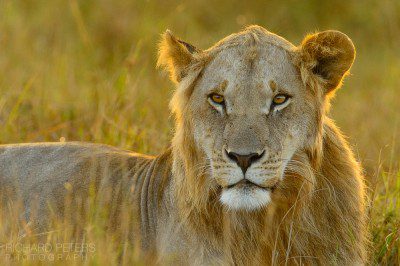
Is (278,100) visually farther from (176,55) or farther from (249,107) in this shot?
(176,55)

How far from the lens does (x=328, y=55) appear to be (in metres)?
4.77

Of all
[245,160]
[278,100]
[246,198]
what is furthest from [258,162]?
[278,100]

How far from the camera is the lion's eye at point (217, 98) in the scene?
4.73m

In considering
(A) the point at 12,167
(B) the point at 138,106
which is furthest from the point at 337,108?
(A) the point at 12,167

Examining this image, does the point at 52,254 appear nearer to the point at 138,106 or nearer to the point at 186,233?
the point at 186,233

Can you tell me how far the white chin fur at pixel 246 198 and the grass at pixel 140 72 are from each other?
0.65 meters

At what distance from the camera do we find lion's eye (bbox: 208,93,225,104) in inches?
186

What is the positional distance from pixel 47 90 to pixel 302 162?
14.1 feet

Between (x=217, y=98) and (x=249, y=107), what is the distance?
0.22 meters

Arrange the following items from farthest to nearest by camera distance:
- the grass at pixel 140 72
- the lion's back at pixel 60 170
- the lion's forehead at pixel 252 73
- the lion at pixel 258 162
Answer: the grass at pixel 140 72, the lion's back at pixel 60 170, the lion's forehead at pixel 252 73, the lion at pixel 258 162

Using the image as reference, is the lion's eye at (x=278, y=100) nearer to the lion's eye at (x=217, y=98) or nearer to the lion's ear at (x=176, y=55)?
the lion's eye at (x=217, y=98)

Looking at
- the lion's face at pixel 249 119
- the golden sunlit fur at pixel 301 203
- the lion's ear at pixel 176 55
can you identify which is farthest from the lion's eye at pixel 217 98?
the lion's ear at pixel 176 55

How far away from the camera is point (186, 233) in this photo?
4828 mm

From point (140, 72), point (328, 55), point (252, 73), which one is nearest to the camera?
point (252, 73)
